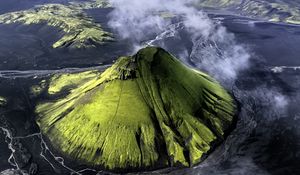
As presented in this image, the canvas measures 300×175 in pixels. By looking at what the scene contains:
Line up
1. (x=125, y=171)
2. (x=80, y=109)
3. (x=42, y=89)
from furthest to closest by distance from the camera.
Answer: (x=42, y=89)
(x=80, y=109)
(x=125, y=171)

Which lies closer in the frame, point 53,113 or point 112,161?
point 112,161

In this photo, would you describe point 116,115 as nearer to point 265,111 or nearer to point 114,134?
point 114,134

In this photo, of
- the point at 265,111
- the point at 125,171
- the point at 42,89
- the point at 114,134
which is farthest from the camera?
the point at 42,89

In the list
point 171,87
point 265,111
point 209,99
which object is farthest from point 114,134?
point 265,111

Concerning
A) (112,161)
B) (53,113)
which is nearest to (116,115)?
(112,161)

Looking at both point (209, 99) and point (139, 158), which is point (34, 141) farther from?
point (209, 99)

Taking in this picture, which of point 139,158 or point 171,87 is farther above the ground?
point 171,87
